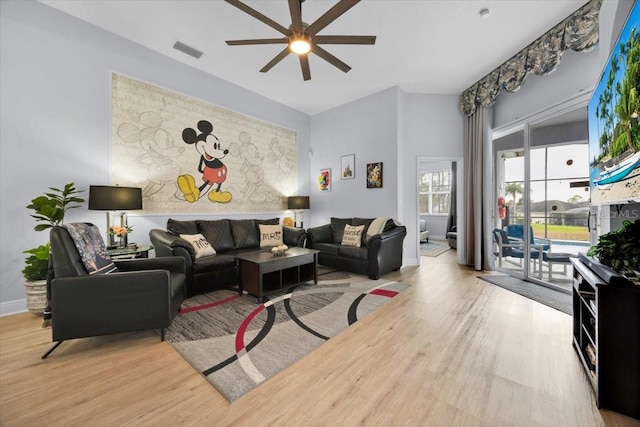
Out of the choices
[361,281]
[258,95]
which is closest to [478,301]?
[361,281]

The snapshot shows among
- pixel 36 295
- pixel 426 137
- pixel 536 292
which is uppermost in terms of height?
pixel 426 137

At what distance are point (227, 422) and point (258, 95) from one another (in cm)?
512

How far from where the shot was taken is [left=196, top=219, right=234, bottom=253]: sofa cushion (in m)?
3.87

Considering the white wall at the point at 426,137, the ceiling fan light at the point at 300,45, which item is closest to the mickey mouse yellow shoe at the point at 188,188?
the ceiling fan light at the point at 300,45

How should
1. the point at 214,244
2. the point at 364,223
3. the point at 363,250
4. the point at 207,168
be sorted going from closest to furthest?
the point at 214,244 < the point at 363,250 < the point at 207,168 < the point at 364,223

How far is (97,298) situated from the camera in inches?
75.4

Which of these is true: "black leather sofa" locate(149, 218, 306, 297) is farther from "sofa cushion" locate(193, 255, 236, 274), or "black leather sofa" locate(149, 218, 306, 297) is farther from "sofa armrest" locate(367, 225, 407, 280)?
"sofa armrest" locate(367, 225, 407, 280)

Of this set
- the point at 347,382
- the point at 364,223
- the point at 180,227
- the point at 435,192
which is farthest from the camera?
the point at 435,192

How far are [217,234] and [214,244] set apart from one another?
17cm

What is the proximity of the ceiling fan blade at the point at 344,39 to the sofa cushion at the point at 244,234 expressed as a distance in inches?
116

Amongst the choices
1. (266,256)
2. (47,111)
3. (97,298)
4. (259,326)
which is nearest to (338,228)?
(266,256)

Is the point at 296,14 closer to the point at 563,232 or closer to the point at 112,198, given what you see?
the point at 112,198

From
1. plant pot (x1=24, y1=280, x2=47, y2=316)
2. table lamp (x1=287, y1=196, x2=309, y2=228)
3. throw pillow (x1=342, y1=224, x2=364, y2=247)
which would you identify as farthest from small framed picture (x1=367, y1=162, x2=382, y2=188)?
plant pot (x1=24, y1=280, x2=47, y2=316)

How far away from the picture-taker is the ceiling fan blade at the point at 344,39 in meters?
2.39
